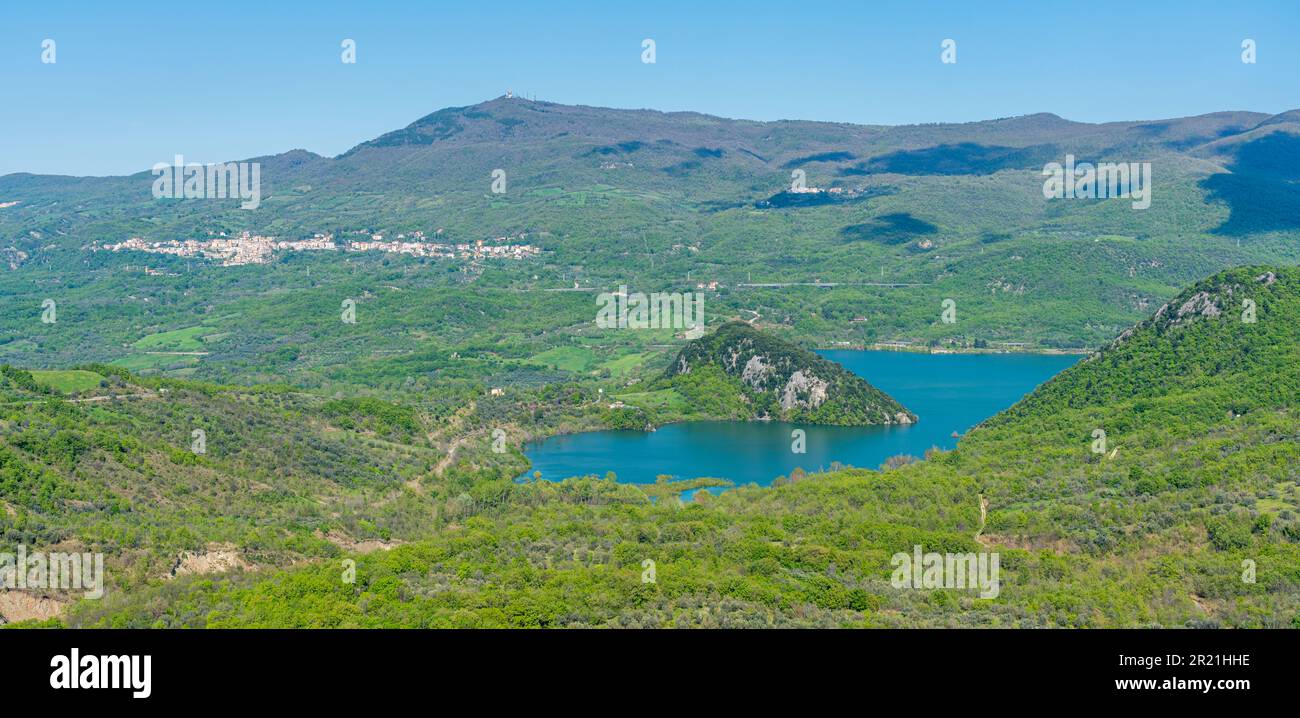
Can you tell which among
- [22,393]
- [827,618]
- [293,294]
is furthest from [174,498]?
[293,294]

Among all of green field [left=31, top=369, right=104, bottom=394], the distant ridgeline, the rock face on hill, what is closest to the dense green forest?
the rock face on hill

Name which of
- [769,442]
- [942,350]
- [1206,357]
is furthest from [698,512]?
[942,350]

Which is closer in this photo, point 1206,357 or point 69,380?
point 69,380

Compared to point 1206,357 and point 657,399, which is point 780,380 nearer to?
point 657,399
